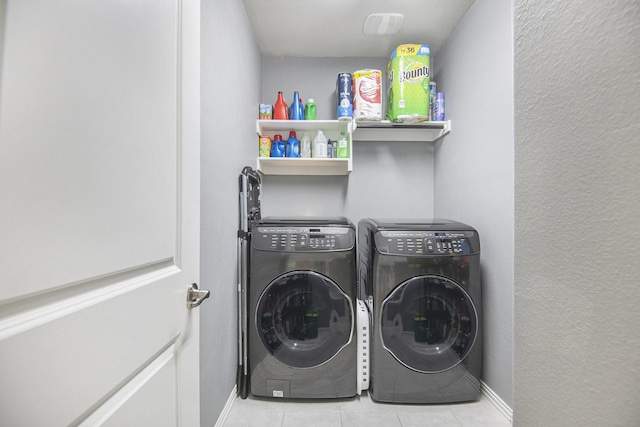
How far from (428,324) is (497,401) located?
57cm

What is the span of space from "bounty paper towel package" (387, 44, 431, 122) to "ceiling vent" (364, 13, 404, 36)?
148 mm

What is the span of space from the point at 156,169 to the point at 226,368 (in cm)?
135

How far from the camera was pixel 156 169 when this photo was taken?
654mm

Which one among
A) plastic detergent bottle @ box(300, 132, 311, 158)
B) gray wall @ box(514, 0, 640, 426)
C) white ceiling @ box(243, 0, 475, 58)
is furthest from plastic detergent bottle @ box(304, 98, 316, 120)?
gray wall @ box(514, 0, 640, 426)

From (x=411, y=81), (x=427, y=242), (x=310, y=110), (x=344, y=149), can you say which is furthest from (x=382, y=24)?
(x=427, y=242)

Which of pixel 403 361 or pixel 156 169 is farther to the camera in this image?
pixel 403 361

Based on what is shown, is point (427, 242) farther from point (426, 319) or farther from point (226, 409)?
point (226, 409)

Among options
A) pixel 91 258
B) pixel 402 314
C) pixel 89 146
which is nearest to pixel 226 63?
pixel 89 146

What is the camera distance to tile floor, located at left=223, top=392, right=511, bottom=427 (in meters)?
1.56

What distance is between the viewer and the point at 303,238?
1724mm

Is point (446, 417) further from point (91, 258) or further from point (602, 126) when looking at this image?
point (91, 258)

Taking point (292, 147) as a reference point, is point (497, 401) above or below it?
below

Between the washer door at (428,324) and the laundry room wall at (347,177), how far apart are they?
0.99m

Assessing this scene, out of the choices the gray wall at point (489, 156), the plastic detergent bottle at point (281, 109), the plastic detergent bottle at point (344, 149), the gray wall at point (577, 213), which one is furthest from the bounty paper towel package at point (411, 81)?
the gray wall at point (577, 213)
